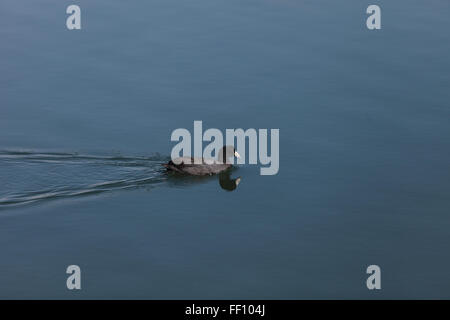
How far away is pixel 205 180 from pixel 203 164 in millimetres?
465

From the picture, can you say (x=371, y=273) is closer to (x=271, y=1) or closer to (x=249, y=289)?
(x=249, y=289)

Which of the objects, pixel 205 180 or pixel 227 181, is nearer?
pixel 227 181

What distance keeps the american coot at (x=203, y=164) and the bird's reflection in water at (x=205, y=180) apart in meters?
0.12

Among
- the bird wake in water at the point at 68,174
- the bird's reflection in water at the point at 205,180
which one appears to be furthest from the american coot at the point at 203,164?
the bird wake in water at the point at 68,174

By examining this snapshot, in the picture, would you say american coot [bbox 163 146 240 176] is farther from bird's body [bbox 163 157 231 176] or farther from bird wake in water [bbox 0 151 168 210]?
bird wake in water [bbox 0 151 168 210]

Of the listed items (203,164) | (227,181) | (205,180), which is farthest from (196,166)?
(227,181)

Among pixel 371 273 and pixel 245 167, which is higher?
pixel 245 167

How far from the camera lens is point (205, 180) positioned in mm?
22797

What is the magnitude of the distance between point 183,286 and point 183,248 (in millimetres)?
1582

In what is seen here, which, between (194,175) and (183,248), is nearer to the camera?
(183,248)

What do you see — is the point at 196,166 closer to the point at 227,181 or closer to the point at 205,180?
the point at 205,180

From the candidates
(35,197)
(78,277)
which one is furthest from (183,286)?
(35,197)

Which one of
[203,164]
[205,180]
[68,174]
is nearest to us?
[68,174]

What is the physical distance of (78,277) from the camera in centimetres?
1719
